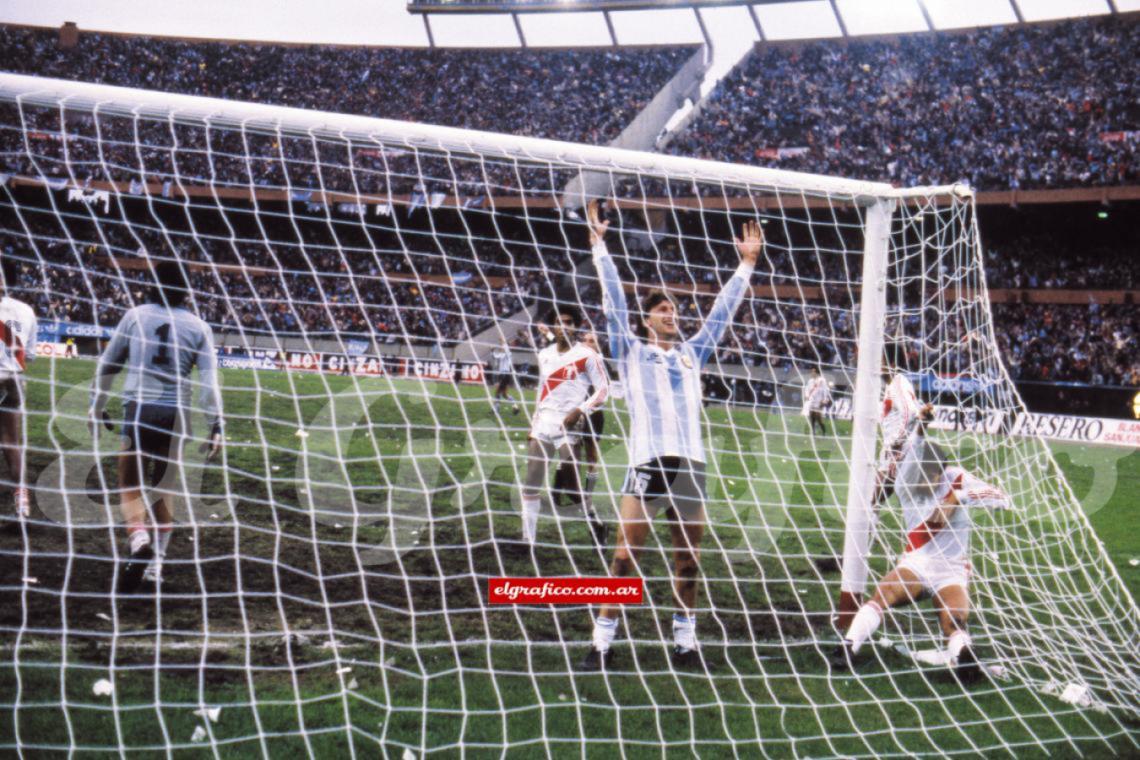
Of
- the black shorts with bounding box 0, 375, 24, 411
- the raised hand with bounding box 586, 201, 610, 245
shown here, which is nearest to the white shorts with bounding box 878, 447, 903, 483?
the raised hand with bounding box 586, 201, 610, 245

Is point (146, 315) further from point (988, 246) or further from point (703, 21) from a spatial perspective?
point (703, 21)

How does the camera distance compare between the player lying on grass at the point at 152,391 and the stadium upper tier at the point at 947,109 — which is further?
the stadium upper tier at the point at 947,109

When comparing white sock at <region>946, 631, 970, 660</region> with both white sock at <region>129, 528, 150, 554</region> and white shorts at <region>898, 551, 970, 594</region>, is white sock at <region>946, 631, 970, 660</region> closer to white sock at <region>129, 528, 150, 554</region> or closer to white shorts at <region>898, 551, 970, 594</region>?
white shorts at <region>898, 551, 970, 594</region>

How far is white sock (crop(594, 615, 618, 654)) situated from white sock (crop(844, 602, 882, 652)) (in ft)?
4.15

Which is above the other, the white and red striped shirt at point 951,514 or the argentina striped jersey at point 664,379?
the argentina striped jersey at point 664,379

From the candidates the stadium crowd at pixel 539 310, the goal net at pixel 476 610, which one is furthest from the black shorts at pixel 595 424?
the stadium crowd at pixel 539 310

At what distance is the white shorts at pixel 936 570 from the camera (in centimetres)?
497

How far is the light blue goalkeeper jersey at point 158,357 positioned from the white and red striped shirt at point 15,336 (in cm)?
148

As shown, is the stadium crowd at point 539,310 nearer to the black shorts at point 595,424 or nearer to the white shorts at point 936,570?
the black shorts at point 595,424

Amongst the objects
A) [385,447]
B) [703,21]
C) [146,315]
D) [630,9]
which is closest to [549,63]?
[630,9]

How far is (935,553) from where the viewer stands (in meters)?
5.02

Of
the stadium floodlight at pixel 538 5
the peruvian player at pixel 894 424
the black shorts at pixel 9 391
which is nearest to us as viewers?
the peruvian player at pixel 894 424

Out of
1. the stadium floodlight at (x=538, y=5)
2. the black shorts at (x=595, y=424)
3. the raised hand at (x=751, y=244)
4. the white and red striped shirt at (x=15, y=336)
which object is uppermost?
the raised hand at (x=751, y=244)

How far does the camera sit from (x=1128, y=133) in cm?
2531
